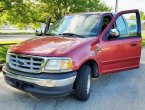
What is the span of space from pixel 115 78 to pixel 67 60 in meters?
3.05

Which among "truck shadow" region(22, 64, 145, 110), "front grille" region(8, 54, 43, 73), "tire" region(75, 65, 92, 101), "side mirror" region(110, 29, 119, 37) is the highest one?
"side mirror" region(110, 29, 119, 37)

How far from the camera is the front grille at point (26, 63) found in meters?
4.74

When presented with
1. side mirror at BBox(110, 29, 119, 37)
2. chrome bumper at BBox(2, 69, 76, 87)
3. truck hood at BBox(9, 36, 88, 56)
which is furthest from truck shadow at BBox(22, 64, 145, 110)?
side mirror at BBox(110, 29, 119, 37)

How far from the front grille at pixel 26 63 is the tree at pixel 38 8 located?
8118 millimetres

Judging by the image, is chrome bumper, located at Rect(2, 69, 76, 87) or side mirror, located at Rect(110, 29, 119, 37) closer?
chrome bumper, located at Rect(2, 69, 76, 87)

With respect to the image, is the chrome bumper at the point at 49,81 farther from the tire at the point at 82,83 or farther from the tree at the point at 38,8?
the tree at the point at 38,8

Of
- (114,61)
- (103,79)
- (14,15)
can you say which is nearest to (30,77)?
(114,61)

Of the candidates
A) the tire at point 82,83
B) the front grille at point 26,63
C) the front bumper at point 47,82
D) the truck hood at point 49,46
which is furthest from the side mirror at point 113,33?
the front grille at point 26,63

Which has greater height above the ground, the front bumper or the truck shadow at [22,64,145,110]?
the front bumper

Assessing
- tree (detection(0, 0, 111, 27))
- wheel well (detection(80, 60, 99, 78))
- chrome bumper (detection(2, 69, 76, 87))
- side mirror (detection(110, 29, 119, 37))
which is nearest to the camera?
chrome bumper (detection(2, 69, 76, 87))

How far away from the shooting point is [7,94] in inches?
221

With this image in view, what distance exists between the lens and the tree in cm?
1338

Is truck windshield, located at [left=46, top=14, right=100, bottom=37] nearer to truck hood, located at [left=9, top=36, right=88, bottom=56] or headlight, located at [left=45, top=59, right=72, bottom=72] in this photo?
truck hood, located at [left=9, top=36, right=88, bottom=56]

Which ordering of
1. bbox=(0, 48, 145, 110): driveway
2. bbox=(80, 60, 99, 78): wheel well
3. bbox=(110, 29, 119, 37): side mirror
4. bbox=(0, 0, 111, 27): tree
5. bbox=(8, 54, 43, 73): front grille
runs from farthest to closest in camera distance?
1. bbox=(0, 0, 111, 27): tree
2. bbox=(110, 29, 119, 37): side mirror
3. bbox=(80, 60, 99, 78): wheel well
4. bbox=(0, 48, 145, 110): driveway
5. bbox=(8, 54, 43, 73): front grille
